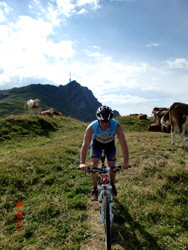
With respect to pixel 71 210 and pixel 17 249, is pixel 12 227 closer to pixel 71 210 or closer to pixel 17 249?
pixel 17 249

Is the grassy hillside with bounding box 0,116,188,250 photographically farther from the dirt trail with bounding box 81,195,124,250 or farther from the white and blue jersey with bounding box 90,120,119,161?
the white and blue jersey with bounding box 90,120,119,161

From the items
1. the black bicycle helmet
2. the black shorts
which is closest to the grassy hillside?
the black shorts

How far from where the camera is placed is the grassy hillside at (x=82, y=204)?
4.29m

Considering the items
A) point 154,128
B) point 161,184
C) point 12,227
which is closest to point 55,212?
point 12,227

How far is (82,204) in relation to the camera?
5.66 metres

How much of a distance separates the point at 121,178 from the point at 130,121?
66.7 ft

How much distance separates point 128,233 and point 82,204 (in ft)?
5.58

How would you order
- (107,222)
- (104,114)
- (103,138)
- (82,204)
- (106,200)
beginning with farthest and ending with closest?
(82,204)
(103,138)
(104,114)
(106,200)
(107,222)

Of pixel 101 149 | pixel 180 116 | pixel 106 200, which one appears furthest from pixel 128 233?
pixel 180 116

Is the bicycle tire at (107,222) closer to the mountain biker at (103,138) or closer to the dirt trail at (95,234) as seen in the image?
the dirt trail at (95,234)

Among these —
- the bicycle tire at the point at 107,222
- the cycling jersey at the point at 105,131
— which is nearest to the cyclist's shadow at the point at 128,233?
the bicycle tire at the point at 107,222

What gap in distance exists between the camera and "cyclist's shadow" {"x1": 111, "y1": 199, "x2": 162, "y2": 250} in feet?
13.4

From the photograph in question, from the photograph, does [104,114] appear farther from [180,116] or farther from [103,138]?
[180,116]

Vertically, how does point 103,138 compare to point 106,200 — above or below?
above
